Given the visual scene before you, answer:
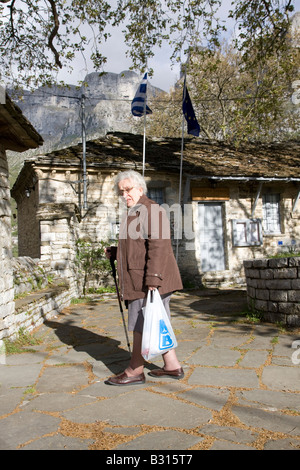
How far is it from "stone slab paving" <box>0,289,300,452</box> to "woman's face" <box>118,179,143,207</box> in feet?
5.05

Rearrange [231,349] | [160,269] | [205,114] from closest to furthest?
[160,269] < [231,349] < [205,114]

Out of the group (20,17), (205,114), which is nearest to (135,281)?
(20,17)

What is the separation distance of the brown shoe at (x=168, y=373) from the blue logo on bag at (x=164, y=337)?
40cm

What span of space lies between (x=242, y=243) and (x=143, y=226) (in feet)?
32.6

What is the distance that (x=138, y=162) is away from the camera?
38.2 feet

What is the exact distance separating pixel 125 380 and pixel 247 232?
33.2 ft

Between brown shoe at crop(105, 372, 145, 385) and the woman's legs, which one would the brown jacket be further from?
brown shoe at crop(105, 372, 145, 385)

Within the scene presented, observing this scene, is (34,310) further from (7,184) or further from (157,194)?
(157,194)

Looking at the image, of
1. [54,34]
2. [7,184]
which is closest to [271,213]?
[54,34]

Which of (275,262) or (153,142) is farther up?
(153,142)

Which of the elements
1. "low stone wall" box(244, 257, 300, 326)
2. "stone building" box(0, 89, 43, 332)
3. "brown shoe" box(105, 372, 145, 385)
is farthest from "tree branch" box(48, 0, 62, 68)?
"brown shoe" box(105, 372, 145, 385)

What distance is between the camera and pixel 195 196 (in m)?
12.2

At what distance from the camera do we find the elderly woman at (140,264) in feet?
10.3

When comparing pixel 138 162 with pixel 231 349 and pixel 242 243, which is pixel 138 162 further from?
pixel 231 349
